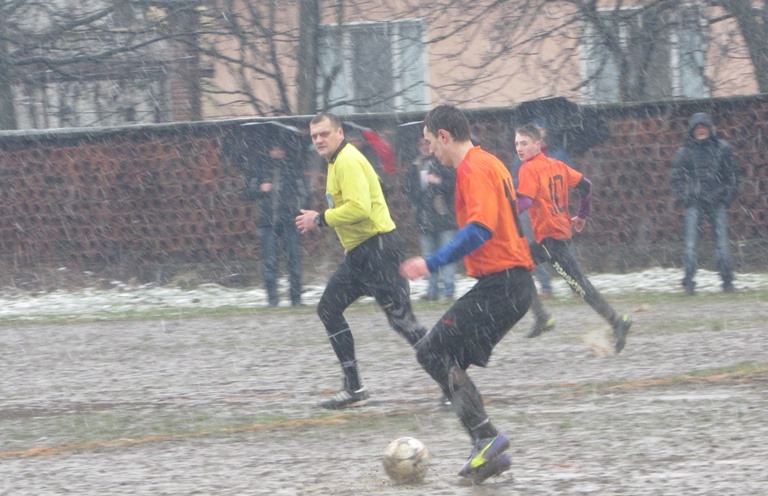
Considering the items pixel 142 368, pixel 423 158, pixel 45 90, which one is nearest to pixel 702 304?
pixel 423 158

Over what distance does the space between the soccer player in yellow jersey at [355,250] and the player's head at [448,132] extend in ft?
5.61

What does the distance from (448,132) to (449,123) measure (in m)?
0.04

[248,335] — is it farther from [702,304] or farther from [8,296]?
[8,296]

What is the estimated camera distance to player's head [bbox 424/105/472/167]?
6375 millimetres

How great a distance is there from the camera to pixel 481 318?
6246 millimetres

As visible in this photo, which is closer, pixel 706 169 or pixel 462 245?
pixel 462 245

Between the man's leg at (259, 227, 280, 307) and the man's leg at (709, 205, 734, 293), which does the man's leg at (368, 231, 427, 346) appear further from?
the man's leg at (709, 205, 734, 293)

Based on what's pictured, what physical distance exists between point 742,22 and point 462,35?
4311 millimetres

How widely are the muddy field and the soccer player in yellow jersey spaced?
1.48 ft

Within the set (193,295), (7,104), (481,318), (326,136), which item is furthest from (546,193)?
(7,104)

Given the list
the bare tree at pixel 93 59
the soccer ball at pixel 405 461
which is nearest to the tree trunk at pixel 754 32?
the bare tree at pixel 93 59

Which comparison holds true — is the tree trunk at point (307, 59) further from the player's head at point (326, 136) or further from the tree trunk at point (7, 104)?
the player's head at point (326, 136)

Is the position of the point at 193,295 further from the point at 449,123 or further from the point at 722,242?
the point at 449,123

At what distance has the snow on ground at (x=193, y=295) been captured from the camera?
51.9 ft
